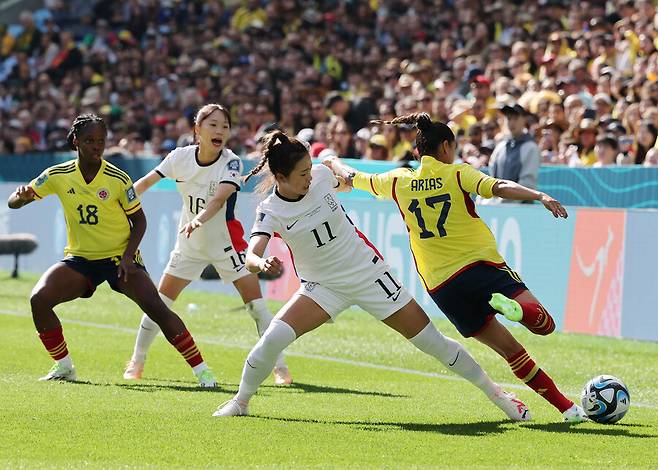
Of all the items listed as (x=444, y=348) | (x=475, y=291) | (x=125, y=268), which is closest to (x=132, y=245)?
(x=125, y=268)

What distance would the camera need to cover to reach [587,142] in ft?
53.8

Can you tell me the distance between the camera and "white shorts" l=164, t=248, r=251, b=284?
37.0 ft

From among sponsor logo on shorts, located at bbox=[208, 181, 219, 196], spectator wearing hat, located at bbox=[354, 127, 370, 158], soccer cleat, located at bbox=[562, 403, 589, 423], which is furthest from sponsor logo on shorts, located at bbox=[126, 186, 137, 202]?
spectator wearing hat, located at bbox=[354, 127, 370, 158]

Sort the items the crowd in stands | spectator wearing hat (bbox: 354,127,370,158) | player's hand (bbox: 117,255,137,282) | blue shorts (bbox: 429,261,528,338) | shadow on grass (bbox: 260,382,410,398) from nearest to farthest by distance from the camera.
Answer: blue shorts (bbox: 429,261,528,338)
player's hand (bbox: 117,255,137,282)
shadow on grass (bbox: 260,382,410,398)
the crowd in stands
spectator wearing hat (bbox: 354,127,370,158)

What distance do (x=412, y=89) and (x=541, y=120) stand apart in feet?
13.2

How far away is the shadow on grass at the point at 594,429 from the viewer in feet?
27.2

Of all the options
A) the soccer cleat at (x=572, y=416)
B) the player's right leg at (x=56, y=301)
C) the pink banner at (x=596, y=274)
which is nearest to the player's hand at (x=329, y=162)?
the soccer cleat at (x=572, y=416)

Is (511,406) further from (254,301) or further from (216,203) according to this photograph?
(254,301)

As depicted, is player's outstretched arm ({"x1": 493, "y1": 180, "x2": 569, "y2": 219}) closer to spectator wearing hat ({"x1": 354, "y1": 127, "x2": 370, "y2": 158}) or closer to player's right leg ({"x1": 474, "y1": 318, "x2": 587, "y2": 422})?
player's right leg ({"x1": 474, "y1": 318, "x2": 587, "y2": 422})

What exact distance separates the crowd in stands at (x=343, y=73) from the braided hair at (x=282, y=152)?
404 cm

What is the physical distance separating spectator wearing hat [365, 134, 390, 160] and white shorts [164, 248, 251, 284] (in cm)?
773

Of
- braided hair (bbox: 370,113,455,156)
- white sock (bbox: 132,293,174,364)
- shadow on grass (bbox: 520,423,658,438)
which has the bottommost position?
white sock (bbox: 132,293,174,364)

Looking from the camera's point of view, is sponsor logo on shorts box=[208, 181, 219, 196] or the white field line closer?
sponsor logo on shorts box=[208, 181, 219, 196]

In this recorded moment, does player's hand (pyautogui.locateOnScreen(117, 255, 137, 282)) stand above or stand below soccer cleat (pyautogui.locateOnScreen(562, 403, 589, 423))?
above
